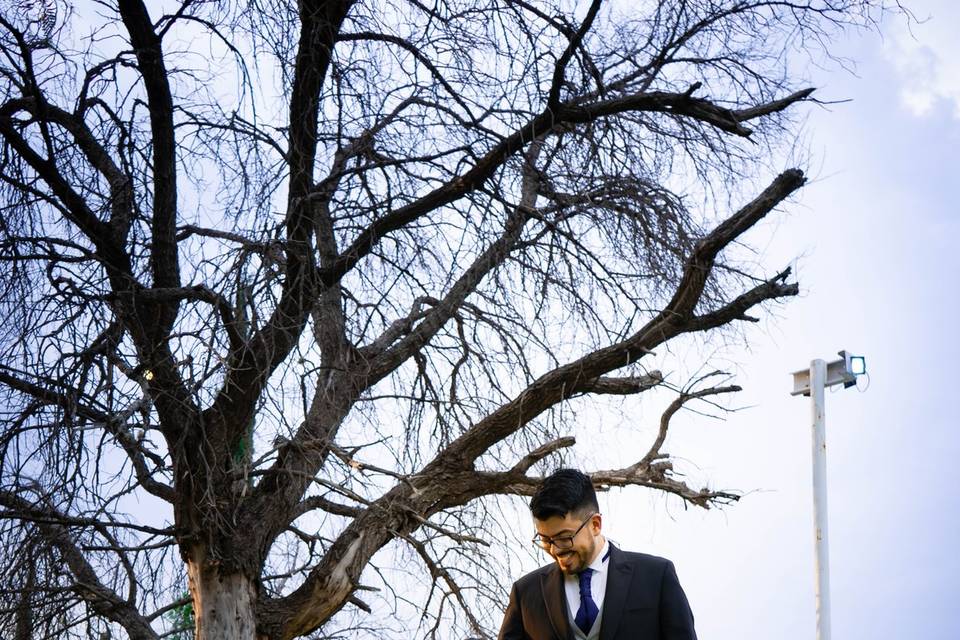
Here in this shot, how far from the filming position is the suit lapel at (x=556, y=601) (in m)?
3.57

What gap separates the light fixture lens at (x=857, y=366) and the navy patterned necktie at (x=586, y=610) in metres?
5.80

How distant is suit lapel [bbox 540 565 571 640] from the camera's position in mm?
3572

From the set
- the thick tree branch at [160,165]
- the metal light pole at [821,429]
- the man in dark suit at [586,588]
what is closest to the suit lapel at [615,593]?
the man in dark suit at [586,588]

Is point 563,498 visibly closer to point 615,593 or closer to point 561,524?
point 561,524

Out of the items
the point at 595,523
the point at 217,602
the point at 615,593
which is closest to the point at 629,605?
the point at 615,593

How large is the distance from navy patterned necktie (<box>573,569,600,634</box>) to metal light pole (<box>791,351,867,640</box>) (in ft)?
18.1

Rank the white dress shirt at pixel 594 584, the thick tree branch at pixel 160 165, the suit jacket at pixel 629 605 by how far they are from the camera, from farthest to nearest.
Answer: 1. the thick tree branch at pixel 160 165
2. the white dress shirt at pixel 594 584
3. the suit jacket at pixel 629 605

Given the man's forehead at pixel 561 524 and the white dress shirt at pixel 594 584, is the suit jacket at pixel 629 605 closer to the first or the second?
the white dress shirt at pixel 594 584

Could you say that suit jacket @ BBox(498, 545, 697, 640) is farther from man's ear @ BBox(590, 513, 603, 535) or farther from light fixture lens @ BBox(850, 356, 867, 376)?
light fixture lens @ BBox(850, 356, 867, 376)

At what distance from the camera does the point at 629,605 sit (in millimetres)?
3516

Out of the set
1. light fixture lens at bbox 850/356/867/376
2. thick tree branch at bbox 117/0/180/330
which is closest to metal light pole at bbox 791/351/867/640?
light fixture lens at bbox 850/356/867/376

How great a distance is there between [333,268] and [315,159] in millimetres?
739

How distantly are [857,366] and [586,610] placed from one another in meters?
5.91

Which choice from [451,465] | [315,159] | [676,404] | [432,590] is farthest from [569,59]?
[432,590]
